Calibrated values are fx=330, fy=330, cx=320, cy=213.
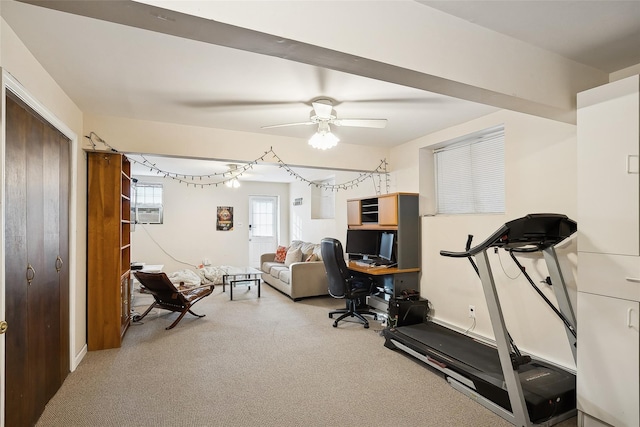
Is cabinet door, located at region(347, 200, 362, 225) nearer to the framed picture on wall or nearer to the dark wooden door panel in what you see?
the dark wooden door panel

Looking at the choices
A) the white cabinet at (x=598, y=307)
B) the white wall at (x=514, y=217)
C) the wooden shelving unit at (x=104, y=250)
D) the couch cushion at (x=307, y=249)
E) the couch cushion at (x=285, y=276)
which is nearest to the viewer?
the white cabinet at (x=598, y=307)

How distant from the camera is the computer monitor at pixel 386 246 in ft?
13.9

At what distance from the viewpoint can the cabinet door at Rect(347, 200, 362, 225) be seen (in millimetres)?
4806

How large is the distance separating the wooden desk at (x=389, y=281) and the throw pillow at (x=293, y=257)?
5.62 feet

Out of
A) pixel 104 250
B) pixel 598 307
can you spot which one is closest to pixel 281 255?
pixel 104 250

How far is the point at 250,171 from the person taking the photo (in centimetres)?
654

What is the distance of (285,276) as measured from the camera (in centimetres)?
552

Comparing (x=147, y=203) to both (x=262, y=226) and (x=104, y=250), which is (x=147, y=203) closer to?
(x=262, y=226)

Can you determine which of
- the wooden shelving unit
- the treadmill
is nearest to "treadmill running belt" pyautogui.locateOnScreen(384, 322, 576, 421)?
the treadmill

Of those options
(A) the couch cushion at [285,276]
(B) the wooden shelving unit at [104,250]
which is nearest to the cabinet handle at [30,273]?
(B) the wooden shelving unit at [104,250]

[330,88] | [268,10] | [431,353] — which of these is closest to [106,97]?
[330,88]

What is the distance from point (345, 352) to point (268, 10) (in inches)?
116

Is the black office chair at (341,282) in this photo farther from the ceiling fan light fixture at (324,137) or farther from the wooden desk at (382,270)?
the ceiling fan light fixture at (324,137)

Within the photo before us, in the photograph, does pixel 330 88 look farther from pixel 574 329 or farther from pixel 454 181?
pixel 574 329
